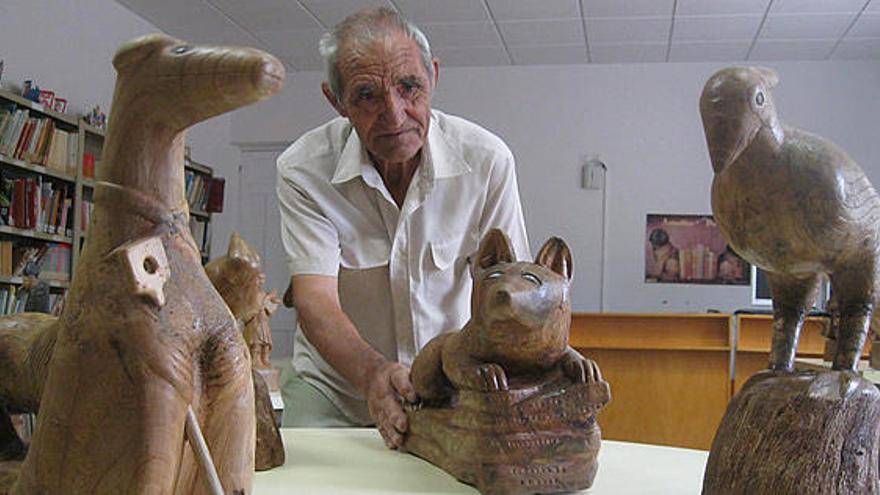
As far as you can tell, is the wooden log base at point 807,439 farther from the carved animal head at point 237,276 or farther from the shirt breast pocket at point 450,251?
the shirt breast pocket at point 450,251

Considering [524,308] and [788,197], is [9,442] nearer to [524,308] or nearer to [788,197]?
[524,308]

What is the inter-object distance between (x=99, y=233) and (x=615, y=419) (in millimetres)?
4254

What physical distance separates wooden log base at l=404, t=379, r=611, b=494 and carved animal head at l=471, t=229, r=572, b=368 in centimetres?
5

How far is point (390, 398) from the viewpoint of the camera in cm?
130

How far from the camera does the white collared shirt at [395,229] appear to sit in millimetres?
1571

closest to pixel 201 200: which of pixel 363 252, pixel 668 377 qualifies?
pixel 668 377

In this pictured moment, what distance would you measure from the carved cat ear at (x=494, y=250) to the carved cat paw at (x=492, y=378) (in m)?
0.15

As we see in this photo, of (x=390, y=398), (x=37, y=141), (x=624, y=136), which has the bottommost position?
(x=390, y=398)

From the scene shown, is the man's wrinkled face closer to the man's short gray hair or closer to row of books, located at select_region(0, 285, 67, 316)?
the man's short gray hair

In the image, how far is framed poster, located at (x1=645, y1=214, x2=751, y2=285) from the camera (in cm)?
567

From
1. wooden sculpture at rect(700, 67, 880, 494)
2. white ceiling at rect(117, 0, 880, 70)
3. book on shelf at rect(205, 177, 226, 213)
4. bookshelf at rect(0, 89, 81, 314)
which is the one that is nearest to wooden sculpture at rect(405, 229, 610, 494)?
wooden sculpture at rect(700, 67, 880, 494)

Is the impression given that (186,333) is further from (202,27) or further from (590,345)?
(202,27)

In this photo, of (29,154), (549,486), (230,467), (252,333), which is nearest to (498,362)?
(549,486)

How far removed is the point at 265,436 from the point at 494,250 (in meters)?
0.39
